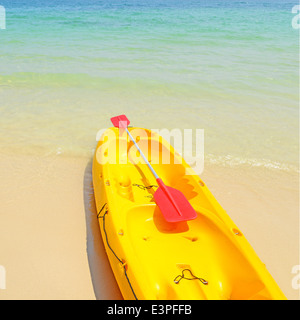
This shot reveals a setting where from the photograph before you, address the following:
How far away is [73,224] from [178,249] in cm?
129

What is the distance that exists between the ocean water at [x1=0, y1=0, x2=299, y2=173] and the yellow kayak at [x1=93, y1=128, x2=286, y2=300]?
1.71 metres

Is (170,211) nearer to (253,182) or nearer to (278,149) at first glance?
(253,182)

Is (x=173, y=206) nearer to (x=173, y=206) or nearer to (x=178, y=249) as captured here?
(x=173, y=206)

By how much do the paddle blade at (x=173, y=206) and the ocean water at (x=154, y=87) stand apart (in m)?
1.69

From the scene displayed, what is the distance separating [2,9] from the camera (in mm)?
18375

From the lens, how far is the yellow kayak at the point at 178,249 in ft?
8.09

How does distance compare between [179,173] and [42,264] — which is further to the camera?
[179,173]

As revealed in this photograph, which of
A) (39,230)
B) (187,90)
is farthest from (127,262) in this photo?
(187,90)

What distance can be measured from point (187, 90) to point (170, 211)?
4.74 m

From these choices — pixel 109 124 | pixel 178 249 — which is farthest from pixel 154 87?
pixel 178 249

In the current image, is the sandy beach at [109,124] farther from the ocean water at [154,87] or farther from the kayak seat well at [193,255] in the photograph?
the kayak seat well at [193,255]

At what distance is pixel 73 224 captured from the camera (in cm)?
350

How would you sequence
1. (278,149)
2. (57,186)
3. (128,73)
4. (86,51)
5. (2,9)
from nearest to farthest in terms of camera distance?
(57,186) < (278,149) < (128,73) < (86,51) < (2,9)

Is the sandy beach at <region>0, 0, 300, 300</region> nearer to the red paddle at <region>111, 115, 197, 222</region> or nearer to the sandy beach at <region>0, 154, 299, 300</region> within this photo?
the sandy beach at <region>0, 154, 299, 300</region>
